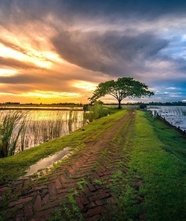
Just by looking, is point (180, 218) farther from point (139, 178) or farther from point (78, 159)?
point (78, 159)

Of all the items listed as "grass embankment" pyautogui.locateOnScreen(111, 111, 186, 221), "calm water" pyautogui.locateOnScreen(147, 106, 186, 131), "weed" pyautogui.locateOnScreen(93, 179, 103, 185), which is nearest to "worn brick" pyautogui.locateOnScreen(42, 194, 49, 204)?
"weed" pyautogui.locateOnScreen(93, 179, 103, 185)

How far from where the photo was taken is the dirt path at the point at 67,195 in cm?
292

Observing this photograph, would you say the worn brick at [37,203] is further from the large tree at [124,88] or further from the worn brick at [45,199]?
the large tree at [124,88]

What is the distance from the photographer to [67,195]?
3432 millimetres

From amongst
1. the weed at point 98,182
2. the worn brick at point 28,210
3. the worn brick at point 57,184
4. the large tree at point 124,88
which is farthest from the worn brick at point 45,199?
the large tree at point 124,88

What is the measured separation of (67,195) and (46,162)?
2280mm

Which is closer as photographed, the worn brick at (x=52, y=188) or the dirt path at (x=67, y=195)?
the dirt path at (x=67, y=195)

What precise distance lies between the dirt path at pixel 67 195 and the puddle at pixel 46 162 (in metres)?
0.51

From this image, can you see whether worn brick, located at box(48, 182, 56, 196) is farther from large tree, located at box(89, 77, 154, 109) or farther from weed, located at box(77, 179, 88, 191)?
large tree, located at box(89, 77, 154, 109)

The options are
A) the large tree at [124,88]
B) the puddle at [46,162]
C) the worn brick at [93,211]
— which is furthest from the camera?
the large tree at [124,88]

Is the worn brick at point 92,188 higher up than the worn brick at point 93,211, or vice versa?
the worn brick at point 92,188

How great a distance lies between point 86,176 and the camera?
4.25 meters

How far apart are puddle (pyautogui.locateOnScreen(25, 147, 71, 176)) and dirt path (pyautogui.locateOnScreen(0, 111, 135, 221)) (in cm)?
51

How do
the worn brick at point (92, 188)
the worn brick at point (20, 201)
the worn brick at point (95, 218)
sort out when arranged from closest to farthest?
the worn brick at point (95, 218)
the worn brick at point (20, 201)
the worn brick at point (92, 188)
